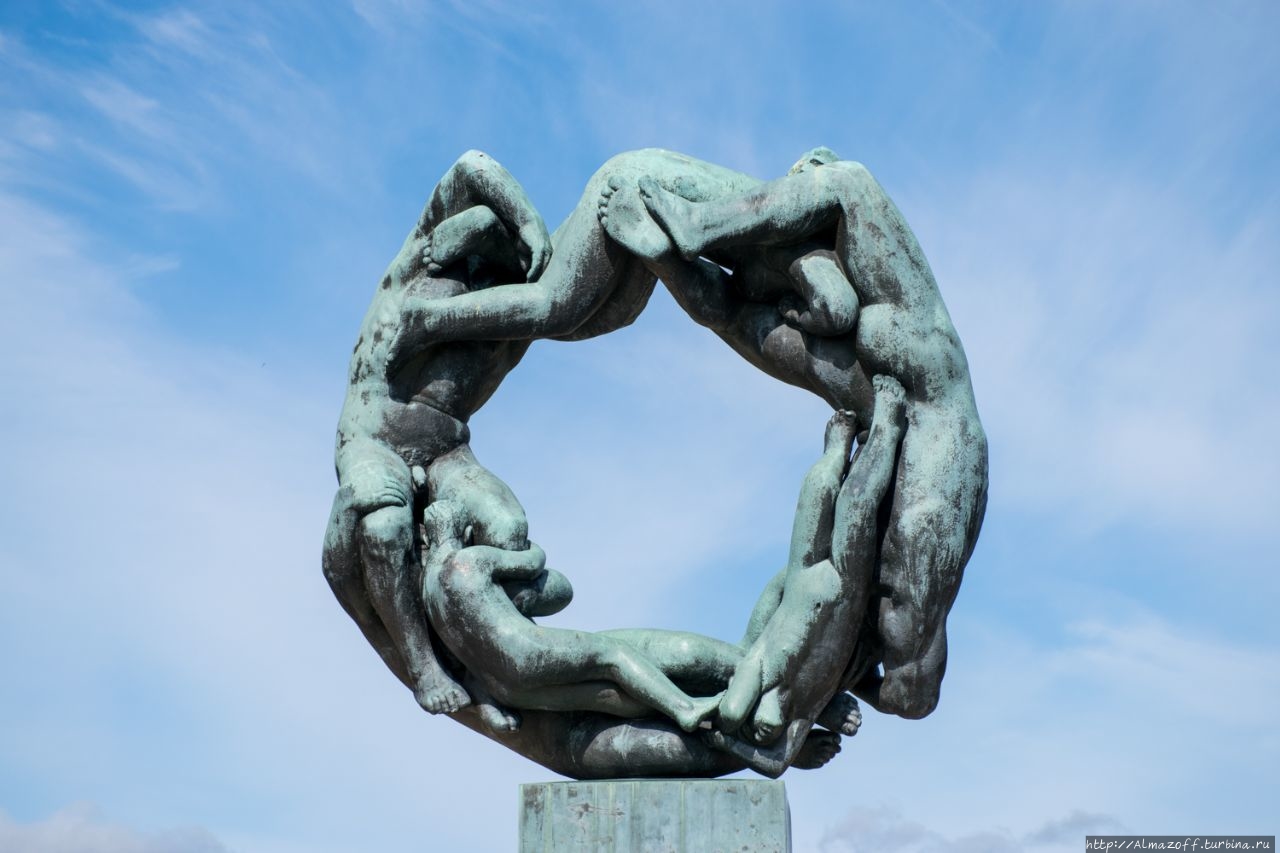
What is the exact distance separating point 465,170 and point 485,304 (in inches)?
25.8

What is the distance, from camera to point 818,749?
725 cm

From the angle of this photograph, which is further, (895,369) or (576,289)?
(576,289)

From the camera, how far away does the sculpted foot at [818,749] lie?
7.25 meters

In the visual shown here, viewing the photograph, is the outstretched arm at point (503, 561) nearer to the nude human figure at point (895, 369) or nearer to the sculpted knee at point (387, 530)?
the sculpted knee at point (387, 530)

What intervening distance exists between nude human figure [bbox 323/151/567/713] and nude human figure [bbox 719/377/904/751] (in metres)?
1.02

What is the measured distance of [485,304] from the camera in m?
7.47

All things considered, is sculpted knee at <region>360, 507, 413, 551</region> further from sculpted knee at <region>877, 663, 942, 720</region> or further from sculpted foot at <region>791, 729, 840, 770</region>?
sculpted knee at <region>877, 663, 942, 720</region>

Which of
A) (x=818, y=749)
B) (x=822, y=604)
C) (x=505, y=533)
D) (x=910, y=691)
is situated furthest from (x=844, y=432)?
(x=505, y=533)

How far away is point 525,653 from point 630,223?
1.84m

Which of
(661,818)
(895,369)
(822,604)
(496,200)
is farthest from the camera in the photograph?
(496,200)

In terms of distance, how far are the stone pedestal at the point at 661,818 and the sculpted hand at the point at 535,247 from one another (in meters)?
2.24

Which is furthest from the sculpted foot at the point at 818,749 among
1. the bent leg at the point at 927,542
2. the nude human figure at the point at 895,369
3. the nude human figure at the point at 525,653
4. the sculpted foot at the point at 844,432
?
the sculpted foot at the point at 844,432

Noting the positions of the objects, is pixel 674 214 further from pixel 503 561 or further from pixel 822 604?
pixel 822 604

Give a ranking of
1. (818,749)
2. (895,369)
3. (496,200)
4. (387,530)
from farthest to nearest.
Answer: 1. (496,200)
2. (818,749)
3. (387,530)
4. (895,369)
